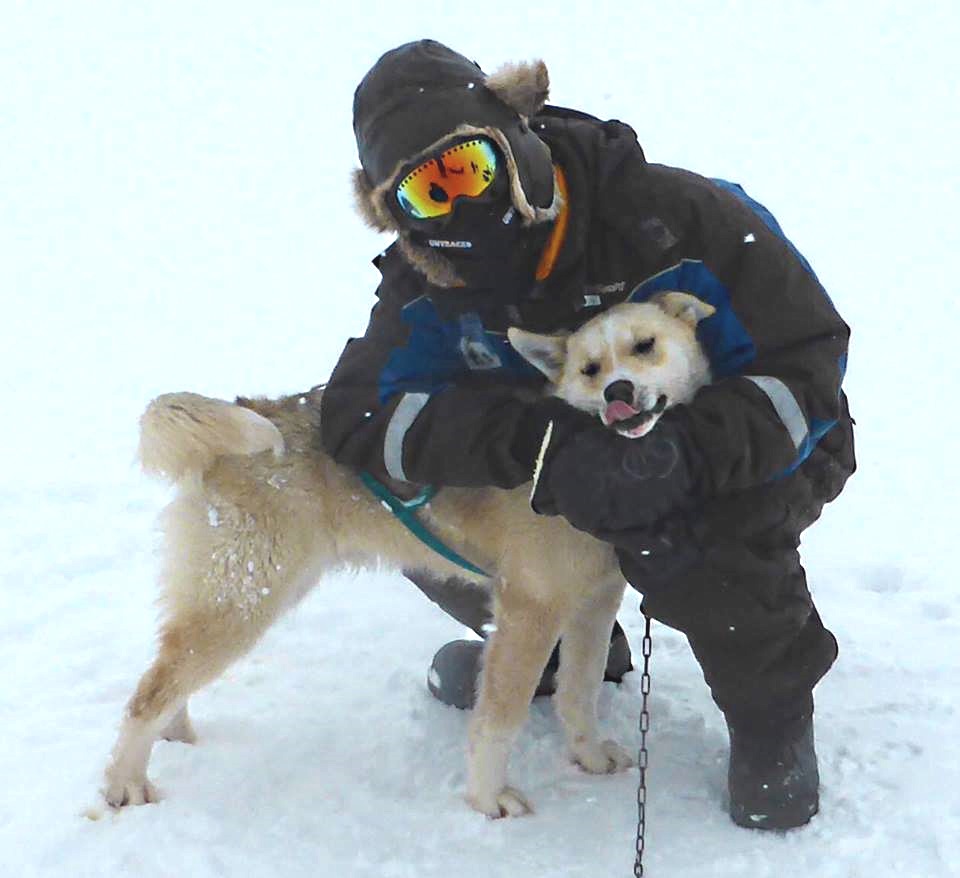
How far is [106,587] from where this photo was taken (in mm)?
4230

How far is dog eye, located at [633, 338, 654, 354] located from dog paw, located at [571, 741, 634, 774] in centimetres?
116

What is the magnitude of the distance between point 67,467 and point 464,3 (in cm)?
1260

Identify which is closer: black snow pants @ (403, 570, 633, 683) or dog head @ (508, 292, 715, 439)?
dog head @ (508, 292, 715, 439)

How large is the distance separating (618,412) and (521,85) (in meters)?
0.83

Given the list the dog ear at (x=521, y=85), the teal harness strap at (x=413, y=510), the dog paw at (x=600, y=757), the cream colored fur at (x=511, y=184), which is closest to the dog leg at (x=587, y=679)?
the dog paw at (x=600, y=757)

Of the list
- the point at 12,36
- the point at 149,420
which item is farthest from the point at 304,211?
the point at 149,420

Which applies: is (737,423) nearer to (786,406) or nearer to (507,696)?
(786,406)

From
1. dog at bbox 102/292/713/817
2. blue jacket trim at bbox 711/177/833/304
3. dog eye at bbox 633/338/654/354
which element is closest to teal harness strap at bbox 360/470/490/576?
dog at bbox 102/292/713/817

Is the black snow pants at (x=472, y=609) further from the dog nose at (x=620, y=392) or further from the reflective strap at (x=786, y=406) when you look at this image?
the reflective strap at (x=786, y=406)

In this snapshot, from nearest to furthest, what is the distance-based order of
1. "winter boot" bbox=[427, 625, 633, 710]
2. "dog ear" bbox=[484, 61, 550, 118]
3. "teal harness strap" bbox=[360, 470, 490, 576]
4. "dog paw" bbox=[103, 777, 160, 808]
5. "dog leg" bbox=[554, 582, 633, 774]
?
"dog ear" bbox=[484, 61, 550, 118] → "dog paw" bbox=[103, 777, 160, 808] → "teal harness strap" bbox=[360, 470, 490, 576] → "dog leg" bbox=[554, 582, 633, 774] → "winter boot" bbox=[427, 625, 633, 710]

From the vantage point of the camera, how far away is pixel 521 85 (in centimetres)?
261

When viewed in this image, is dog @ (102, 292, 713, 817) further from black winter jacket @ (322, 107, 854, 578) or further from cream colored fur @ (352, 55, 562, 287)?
cream colored fur @ (352, 55, 562, 287)

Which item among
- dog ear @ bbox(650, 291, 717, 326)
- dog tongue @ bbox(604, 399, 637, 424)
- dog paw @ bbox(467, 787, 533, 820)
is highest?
dog ear @ bbox(650, 291, 717, 326)

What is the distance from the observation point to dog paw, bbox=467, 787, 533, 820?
2.86 metres
